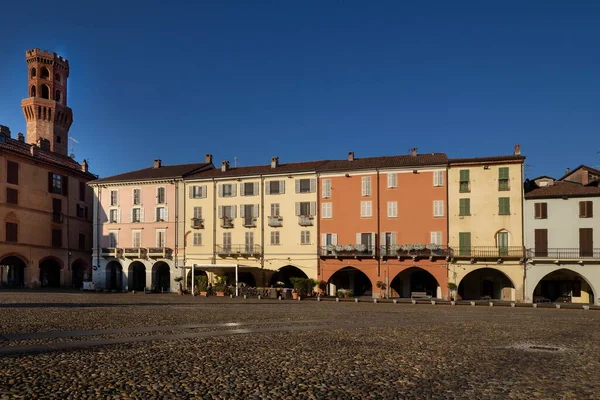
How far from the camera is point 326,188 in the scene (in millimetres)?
52500

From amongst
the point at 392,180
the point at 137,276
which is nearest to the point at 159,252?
the point at 137,276

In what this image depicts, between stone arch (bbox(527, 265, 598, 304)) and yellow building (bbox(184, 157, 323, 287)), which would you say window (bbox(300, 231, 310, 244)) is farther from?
stone arch (bbox(527, 265, 598, 304))

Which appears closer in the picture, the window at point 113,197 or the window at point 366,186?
the window at point 366,186

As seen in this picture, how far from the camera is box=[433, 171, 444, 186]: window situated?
49.1 metres

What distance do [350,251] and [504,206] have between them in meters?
13.3

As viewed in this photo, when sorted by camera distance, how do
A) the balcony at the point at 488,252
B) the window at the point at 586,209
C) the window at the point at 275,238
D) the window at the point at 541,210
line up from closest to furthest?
the window at the point at 586,209 < the window at the point at 541,210 < the balcony at the point at 488,252 < the window at the point at 275,238

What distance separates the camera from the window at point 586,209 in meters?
44.6

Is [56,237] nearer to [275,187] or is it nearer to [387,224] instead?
[275,187]

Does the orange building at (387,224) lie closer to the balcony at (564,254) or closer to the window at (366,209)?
the window at (366,209)

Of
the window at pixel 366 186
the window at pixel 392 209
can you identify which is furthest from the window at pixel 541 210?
the window at pixel 366 186

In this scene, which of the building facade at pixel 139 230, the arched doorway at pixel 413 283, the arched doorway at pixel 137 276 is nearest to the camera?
the arched doorway at pixel 413 283

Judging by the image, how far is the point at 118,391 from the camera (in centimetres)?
938

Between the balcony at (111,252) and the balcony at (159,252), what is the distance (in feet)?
11.2

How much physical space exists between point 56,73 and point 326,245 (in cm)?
6463
